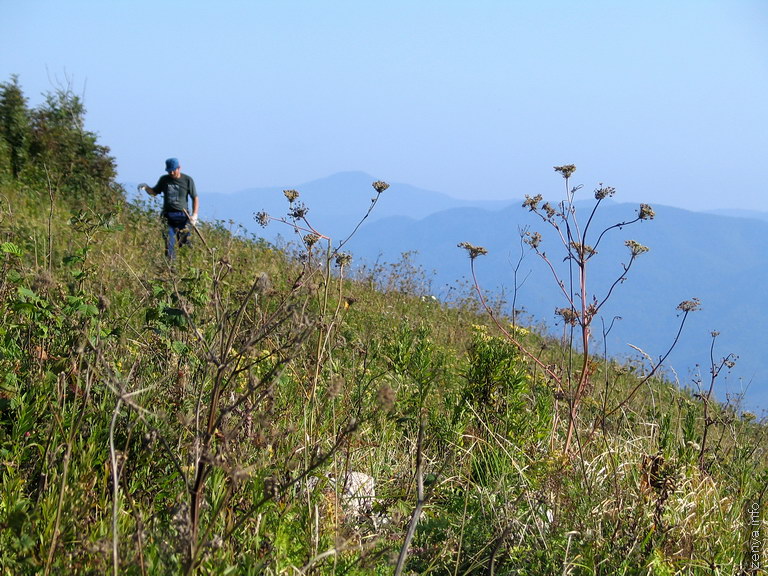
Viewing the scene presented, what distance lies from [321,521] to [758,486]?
2547 mm

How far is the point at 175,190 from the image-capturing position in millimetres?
11031

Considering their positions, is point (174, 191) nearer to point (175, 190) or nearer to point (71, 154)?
point (175, 190)

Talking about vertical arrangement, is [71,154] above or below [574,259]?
above

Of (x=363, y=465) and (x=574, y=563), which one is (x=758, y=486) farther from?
(x=363, y=465)

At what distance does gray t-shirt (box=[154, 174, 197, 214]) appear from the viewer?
11.0m

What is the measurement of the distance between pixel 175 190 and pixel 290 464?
933cm

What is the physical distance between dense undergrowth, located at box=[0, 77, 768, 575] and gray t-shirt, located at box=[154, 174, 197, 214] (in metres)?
6.31

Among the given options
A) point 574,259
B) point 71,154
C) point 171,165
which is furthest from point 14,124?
point 574,259

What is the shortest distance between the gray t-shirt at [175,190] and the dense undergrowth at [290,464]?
6.31 metres

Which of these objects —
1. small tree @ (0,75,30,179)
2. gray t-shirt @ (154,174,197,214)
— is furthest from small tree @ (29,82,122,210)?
gray t-shirt @ (154,174,197,214)

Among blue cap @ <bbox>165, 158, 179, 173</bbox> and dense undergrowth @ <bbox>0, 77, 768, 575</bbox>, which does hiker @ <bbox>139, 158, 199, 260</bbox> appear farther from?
dense undergrowth @ <bbox>0, 77, 768, 575</bbox>

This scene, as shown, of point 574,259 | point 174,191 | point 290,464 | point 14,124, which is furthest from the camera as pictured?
point 14,124

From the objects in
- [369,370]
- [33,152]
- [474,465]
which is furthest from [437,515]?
[33,152]

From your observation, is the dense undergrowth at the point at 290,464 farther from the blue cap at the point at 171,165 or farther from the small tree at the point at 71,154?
the small tree at the point at 71,154
